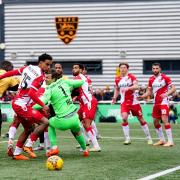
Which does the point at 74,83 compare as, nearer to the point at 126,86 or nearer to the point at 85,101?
the point at 85,101

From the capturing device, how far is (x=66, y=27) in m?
41.6

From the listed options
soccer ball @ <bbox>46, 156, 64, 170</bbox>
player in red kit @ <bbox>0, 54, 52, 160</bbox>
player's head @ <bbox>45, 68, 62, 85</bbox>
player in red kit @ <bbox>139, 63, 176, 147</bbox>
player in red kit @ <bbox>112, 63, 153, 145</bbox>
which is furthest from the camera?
player in red kit @ <bbox>112, 63, 153, 145</bbox>

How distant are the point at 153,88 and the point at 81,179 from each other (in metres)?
7.61

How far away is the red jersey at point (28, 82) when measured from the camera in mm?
13133

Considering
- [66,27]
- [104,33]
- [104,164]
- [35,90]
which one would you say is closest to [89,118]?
[35,90]

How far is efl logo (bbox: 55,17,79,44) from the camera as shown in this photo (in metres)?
41.4

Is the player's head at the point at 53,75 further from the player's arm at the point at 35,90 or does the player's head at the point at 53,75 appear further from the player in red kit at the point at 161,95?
the player in red kit at the point at 161,95

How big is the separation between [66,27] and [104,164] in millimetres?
29605

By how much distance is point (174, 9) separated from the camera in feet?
132

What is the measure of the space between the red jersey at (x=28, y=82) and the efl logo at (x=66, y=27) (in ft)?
91.2

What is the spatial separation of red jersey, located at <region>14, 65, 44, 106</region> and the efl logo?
27808 mm

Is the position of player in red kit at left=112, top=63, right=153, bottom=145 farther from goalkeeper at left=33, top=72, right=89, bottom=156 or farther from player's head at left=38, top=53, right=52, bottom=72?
player's head at left=38, top=53, right=52, bottom=72

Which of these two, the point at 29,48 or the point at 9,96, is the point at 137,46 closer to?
the point at 29,48

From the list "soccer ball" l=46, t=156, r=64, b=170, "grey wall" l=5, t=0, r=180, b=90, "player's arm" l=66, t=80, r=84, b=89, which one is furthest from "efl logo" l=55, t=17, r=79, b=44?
"soccer ball" l=46, t=156, r=64, b=170
